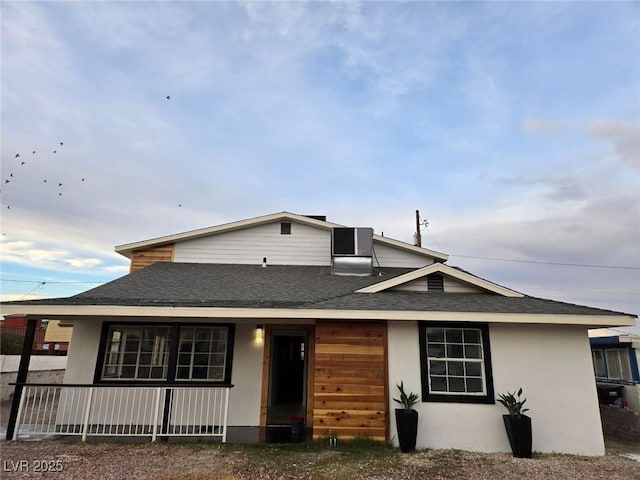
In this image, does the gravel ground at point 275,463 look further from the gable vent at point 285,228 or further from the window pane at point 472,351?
the gable vent at point 285,228

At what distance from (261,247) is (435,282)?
5236 millimetres

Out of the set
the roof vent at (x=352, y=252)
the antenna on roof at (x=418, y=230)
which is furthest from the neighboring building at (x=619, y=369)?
the antenna on roof at (x=418, y=230)

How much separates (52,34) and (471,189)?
14970 millimetres

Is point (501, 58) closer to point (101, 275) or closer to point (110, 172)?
point (110, 172)

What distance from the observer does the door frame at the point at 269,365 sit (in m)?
7.13

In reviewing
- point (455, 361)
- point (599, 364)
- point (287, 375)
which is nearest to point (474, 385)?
point (455, 361)

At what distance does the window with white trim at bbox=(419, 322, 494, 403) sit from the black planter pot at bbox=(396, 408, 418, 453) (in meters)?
0.55

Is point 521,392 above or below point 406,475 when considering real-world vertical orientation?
above

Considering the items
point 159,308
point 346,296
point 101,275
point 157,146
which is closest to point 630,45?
point 346,296

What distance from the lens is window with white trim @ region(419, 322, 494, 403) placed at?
5875mm

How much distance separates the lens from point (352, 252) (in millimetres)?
9625

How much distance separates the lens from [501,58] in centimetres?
1006

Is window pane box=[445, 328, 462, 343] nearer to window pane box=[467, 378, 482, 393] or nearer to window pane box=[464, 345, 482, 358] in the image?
window pane box=[464, 345, 482, 358]

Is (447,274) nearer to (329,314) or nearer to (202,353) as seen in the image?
(329,314)
